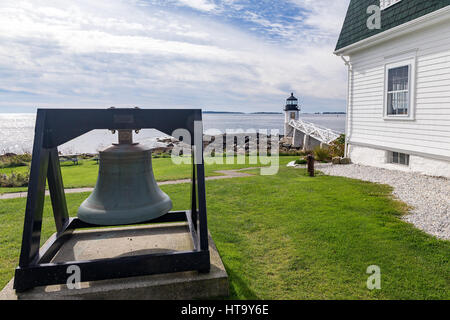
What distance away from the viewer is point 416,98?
9.93 m

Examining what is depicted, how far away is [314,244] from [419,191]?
187 inches

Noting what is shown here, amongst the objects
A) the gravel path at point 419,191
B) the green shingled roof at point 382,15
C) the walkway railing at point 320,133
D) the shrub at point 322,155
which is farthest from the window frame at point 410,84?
the walkway railing at point 320,133

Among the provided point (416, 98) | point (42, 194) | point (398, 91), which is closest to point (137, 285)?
point (42, 194)

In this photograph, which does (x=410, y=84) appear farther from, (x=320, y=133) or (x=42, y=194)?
(x=320, y=133)

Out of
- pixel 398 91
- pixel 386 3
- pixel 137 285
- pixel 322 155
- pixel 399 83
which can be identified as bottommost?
pixel 137 285

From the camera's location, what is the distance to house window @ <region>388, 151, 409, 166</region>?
1096cm

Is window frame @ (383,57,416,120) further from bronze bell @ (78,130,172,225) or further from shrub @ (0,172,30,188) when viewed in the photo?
shrub @ (0,172,30,188)

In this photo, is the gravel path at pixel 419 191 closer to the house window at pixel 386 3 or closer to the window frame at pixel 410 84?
the window frame at pixel 410 84

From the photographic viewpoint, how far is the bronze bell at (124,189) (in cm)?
331

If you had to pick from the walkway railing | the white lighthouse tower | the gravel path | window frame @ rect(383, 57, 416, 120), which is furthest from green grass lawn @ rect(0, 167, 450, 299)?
the white lighthouse tower

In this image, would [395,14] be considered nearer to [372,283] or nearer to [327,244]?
[327,244]

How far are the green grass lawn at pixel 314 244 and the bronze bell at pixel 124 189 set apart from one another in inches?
56.1
